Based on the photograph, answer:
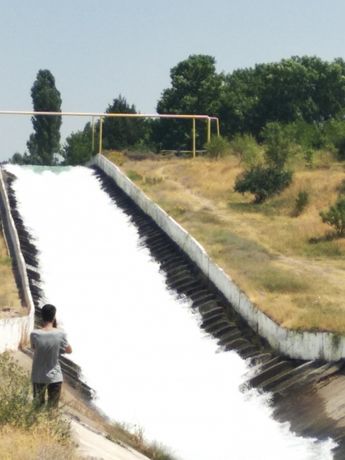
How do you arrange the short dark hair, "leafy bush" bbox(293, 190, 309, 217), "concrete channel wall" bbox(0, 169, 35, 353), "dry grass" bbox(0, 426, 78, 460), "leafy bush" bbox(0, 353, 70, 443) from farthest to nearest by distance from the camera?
"leafy bush" bbox(293, 190, 309, 217)
"concrete channel wall" bbox(0, 169, 35, 353)
the short dark hair
"leafy bush" bbox(0, 353, 70, 443)
"dry grass" bbox(0, 426, 78, 460)

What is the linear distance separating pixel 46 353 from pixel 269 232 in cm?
2759

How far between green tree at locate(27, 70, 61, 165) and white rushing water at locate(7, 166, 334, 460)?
2480 inches

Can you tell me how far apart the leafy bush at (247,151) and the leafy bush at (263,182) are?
3695 millimetres

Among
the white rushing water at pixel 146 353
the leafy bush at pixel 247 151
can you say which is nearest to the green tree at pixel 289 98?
the leafy bush at pixel 247 151

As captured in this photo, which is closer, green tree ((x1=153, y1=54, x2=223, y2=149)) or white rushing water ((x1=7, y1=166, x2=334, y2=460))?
white rushing water ((x1=7, y1=166, x2=334, y2=460))

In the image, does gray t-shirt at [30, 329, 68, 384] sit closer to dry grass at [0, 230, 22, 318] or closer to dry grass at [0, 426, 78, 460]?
dry grass at [0, 426, 78, 460]

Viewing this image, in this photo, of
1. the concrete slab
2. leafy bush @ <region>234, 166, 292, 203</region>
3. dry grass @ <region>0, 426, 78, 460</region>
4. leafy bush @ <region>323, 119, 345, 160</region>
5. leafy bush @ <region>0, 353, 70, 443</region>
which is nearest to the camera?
dry grass @ <region>0, 426, 78, 460</region>

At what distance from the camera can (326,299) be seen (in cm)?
2750

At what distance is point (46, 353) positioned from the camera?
13.3 meters

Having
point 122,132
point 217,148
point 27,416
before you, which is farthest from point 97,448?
point 122,132

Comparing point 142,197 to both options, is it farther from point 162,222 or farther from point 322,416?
point 322,416

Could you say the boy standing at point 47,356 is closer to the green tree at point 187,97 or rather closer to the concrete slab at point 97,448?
the concrete slab at point 97,448

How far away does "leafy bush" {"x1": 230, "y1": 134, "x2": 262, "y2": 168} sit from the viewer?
5861 cm

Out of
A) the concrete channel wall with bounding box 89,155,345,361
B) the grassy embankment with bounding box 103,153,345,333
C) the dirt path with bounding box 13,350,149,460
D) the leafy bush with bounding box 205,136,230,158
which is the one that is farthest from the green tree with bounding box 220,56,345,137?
the dirt path with bounding box 13,350,149,460
